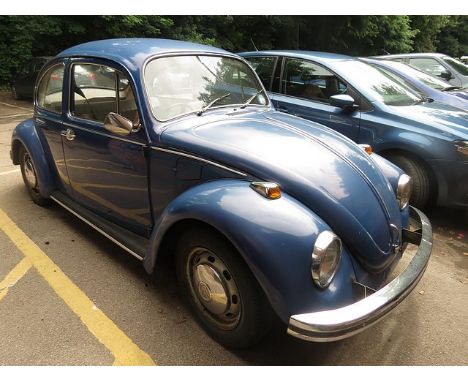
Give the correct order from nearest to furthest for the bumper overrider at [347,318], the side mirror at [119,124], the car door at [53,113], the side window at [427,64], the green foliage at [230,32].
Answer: the bumper overrider at [347,318] → the side mirror at [119,124] → the car door at [53,113] → the side window at [427,64] → the green foliage at [230,32]

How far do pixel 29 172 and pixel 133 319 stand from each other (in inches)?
107

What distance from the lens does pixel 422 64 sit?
9000 millimetres

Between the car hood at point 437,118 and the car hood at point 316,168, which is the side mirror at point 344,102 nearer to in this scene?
the car hood at point 437,118

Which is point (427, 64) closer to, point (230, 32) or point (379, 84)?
point (379, 84)

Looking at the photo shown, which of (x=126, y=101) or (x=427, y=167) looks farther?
(x=427, y=167)

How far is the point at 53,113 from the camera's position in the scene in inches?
153

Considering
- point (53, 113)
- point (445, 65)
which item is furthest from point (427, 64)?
point (53, 113)

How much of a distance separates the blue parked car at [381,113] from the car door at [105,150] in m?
2.60

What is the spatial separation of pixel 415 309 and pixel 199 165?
1.87m

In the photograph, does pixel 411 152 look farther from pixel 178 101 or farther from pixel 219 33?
pixel 219 33

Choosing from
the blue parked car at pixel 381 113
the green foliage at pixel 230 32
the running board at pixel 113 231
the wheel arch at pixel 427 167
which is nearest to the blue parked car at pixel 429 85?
the blue parked car at pixel 381 113

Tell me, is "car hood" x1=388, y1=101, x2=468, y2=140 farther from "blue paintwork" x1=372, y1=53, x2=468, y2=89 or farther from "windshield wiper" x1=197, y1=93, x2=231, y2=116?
"blue paintwork" x1=372, y1=53, x2=468, y2=89

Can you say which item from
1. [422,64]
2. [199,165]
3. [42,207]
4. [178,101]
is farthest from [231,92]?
[422,64]

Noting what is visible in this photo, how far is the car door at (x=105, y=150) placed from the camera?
118 inches
